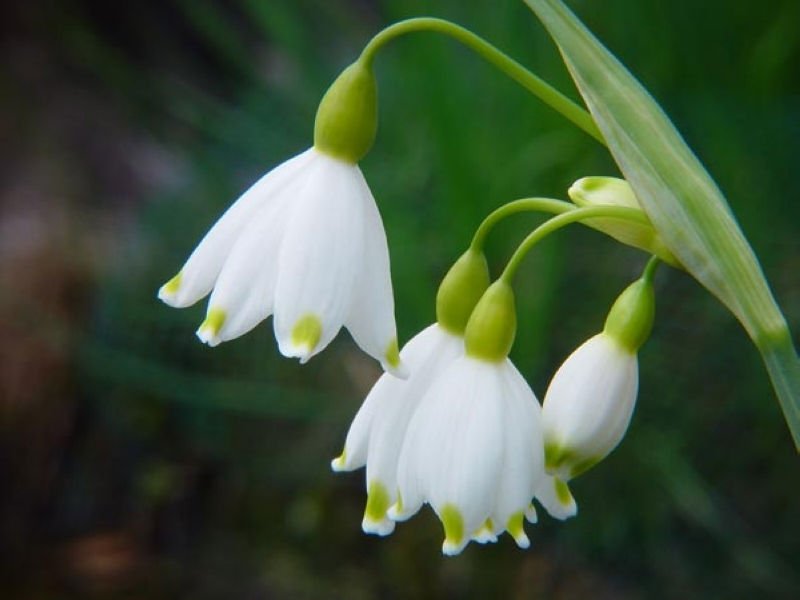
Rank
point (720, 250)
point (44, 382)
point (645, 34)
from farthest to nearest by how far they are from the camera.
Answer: point (44, 382)
point (645, 34)
point (720, 250)

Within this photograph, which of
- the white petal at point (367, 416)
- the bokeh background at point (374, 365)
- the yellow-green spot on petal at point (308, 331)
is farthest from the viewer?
the bokeh background at point (374, 365)

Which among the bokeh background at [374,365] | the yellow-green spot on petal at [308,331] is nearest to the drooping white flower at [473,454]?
the yellow-green spot on petal at [308,331]

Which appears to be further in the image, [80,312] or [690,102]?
[80,312]

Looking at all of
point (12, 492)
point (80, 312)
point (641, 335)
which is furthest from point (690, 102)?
point (12, 492)

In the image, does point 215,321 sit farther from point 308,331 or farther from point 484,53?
point 484,53

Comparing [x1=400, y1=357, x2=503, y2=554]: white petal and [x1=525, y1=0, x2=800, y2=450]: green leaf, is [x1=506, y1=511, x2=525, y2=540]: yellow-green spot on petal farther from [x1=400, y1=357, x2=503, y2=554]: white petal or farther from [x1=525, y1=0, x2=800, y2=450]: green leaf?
[x1=525, y1=0, x2=800, y2=450]: green leaf

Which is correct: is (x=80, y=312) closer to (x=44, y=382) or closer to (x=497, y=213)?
(x=44, y=382)

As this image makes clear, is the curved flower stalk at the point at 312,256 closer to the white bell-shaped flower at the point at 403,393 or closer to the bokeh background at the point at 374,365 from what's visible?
the white bell-shaped flower at the point at 403,393

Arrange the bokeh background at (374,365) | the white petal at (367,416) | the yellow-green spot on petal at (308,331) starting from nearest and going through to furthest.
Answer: the yellow-green spot on petal at (308,331) → the white petal at (367,416) → the bokeh background at (374,365)
